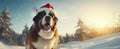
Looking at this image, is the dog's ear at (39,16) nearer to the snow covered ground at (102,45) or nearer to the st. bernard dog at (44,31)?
the st. bernard dog at (44,31)

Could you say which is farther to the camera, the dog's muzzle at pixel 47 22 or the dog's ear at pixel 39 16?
the dog's ear at pixel 39 16

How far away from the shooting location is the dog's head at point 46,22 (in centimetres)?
606

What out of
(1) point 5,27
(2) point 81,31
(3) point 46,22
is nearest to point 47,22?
(3) point 46,22

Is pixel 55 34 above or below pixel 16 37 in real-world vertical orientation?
below

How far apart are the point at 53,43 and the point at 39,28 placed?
611 millimetres

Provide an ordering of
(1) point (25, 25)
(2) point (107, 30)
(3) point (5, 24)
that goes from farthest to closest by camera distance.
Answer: (2) point (107, 30)
(1) point (25, 25)
(3) point (5, 24)

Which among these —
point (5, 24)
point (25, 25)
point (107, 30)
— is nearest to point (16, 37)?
point (25, 25)

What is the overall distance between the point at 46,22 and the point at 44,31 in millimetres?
292

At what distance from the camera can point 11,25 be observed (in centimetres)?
3322

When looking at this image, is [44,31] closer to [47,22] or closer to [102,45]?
[47,22]

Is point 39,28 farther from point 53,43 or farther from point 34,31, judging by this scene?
point 53,43

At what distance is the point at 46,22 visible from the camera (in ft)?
19.8

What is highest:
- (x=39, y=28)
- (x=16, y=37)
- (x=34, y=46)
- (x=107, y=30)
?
(x=107, y=30)

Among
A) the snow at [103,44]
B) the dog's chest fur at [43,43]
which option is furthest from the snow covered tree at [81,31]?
the dog's chest fur at [43,43]
